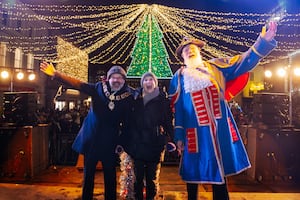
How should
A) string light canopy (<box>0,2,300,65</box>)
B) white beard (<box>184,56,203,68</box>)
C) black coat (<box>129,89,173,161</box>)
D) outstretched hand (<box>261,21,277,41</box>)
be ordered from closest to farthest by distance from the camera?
outstretched hand (<box>261,21,277,41</box>), white beard (<box>184,56,203,68</box>), black coat (<box>129,89,173,161</box>), string light canopy (<box>0,2,300,65</box>)

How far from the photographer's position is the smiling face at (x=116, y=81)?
158 inches

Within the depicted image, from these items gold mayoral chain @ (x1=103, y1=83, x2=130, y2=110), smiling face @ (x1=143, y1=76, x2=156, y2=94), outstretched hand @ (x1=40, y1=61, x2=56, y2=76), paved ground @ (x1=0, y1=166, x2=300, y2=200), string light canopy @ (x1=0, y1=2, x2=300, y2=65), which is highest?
string light canopy @ (x1=0, y1=2, x2=300, y2=65)

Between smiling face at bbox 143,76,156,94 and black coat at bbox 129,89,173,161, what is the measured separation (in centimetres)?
13

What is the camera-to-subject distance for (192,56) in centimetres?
378

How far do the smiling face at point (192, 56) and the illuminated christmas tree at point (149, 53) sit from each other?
6.11m

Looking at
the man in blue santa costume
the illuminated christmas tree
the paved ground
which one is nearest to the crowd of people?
the man in blue santa costume

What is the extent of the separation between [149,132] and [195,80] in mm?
897

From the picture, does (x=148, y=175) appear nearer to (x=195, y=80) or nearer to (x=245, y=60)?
(x=195, y=80)

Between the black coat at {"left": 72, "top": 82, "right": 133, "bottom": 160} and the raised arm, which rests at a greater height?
the raised arm

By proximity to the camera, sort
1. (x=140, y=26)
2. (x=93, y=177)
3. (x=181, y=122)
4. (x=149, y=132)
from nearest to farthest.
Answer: (x=181, y=122), (x=149, y=132), (x=93, y=177), (x=140, y=26)

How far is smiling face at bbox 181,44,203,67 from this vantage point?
376cm

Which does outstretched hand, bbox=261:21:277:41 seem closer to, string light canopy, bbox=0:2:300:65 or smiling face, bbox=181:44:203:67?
smiling face, bbox=181:44:203:67

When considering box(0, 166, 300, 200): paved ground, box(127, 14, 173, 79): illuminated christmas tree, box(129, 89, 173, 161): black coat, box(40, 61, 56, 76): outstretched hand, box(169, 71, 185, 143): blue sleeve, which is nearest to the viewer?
box(169, 71, 185, 143): blue sleeve

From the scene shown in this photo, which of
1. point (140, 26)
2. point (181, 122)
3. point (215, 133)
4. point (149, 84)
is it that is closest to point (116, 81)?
point (149, 84)
